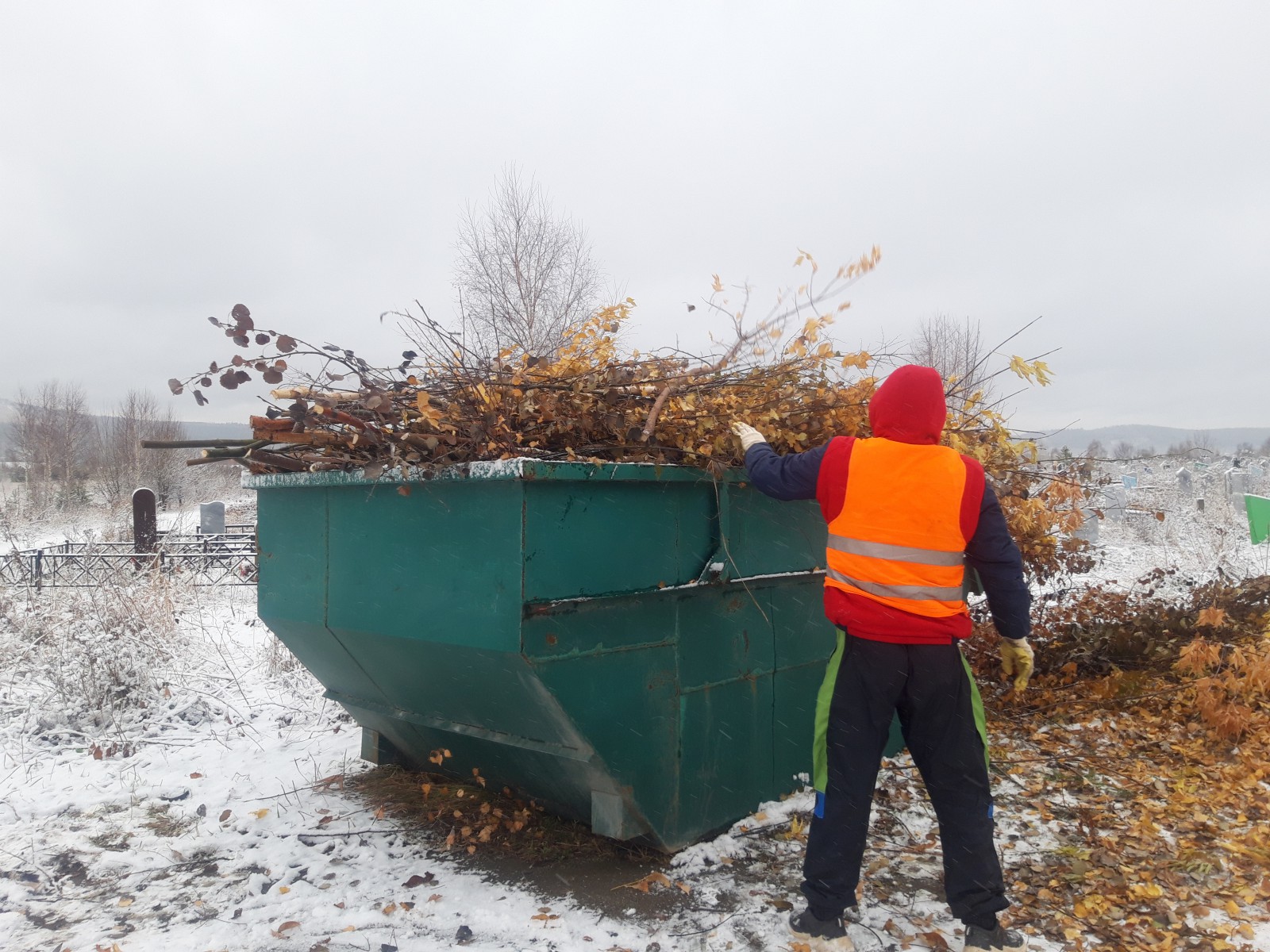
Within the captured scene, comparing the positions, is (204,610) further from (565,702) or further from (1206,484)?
(1206,484)

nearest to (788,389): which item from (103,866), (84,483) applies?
(103,866)

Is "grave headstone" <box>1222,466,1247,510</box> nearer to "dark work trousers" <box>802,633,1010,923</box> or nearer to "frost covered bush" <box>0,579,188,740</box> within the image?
"dark work trousers" <box>802,633,1010,923</box>

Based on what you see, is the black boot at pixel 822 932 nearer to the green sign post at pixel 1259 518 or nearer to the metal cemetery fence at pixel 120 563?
the green sign post at pixel 1259 518

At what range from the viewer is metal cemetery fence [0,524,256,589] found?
10.6 metres

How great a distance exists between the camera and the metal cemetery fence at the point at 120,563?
10578mm

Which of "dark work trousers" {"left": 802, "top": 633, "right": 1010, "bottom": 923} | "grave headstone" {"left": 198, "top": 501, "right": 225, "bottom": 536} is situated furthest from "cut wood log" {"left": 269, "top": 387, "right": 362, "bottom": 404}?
"grave headstone" {"left": 198, "top": 501, "right": 225, "bottom": 536}

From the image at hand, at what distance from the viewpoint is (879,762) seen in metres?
2.55

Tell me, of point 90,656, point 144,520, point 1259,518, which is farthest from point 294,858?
point 144,520

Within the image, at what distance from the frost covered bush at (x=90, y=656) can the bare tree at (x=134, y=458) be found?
2172cm

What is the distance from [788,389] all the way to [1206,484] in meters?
20.5

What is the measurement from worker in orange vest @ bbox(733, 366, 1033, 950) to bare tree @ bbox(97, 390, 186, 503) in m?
28.2

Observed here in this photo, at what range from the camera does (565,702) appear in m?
2.75

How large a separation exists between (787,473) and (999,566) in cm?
74

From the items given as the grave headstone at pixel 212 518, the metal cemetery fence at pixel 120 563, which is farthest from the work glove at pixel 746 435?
the grave headstone at pixel 212 518
